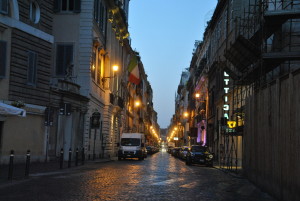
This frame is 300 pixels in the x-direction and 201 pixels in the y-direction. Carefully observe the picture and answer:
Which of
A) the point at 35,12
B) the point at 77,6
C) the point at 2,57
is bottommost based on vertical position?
the point at 2,57

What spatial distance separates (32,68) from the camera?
2636 cm

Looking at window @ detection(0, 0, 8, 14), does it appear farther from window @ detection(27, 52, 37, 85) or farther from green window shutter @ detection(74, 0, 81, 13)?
green window shutter @ detection(74, 0, 81, 13)

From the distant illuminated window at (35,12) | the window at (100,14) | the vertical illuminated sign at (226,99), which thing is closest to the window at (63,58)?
the window at (100,14)

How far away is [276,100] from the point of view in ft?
42.4

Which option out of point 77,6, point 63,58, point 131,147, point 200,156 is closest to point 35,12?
point 63,58

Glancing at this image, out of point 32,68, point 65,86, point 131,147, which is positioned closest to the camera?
point 32,68

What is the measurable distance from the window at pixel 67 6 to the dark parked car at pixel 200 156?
45.4 ft

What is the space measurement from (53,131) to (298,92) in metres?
23.1

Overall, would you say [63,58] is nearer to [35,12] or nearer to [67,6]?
[67,6]

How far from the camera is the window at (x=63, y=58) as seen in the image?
34.6 metres

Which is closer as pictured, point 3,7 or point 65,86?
point 3,7

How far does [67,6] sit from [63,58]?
4119mm

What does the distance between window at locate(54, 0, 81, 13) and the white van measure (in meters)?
13.5

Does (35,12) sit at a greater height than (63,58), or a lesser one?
greater
